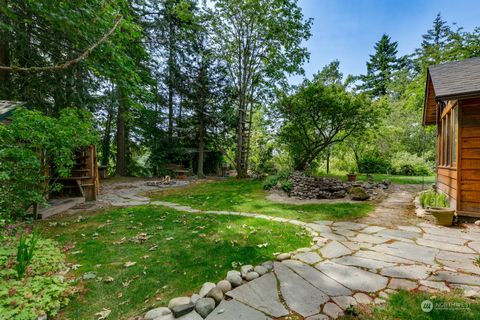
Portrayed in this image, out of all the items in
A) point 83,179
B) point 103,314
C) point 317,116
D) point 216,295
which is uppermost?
point 317,116

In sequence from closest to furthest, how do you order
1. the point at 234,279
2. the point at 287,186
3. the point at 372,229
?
the point at 234,279 < the point at 372,229 < the point at 287,186

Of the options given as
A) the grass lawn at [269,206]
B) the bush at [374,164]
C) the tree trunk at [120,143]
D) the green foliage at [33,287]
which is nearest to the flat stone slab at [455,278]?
the grass lawn at [269,206]

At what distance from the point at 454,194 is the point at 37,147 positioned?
355 inches

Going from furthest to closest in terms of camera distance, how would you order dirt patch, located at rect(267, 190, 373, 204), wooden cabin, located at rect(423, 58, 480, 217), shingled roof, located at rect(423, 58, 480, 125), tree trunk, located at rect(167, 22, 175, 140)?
tree trunk, located at rect(167, 22, 175, 140), dirt patch, located at rect(267, 190, 373, 204), wooden cabin, located at rect(423, 58, 480, 217), shingled roof, located at rect(423, 58, 480, 125)

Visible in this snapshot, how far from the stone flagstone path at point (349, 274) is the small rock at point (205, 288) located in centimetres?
9

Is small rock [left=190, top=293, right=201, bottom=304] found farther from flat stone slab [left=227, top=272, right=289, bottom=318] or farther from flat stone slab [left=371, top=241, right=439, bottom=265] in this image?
flat stone slab [left=371, top=241, right=439, bottom=265]

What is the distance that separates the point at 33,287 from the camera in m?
2.19

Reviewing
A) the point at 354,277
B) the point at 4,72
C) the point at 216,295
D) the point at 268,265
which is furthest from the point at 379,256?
the point at 4,72

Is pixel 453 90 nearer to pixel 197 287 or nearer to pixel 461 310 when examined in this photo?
pixel 461 310

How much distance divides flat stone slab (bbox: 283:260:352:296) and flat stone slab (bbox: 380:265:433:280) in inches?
27.2

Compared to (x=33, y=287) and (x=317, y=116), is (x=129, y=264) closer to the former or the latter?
(x=33, y=287)

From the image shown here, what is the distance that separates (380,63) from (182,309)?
36630 mm

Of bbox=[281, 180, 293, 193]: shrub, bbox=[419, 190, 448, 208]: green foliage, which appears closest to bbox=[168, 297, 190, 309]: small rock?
bbox=[419, 190, 448, 208]: green foliage

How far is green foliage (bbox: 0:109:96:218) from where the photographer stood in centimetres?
364
